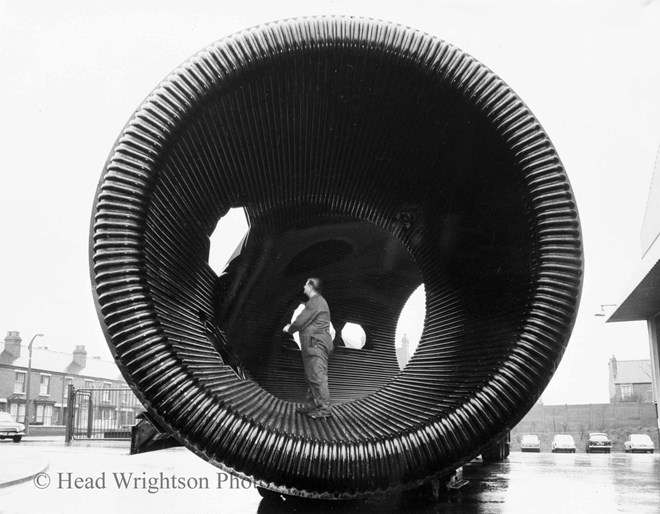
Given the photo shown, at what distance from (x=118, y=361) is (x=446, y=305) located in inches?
70.5

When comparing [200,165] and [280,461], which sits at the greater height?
[200,165]

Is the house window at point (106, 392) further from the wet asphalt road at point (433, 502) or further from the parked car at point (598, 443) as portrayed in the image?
the parked car at point (598, 443)

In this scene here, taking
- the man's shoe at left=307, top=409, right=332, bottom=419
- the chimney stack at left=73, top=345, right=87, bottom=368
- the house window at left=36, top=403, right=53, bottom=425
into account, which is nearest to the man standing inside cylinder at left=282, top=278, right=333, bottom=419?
the man's shoe at left=307, top=409, right=332, bottom=419

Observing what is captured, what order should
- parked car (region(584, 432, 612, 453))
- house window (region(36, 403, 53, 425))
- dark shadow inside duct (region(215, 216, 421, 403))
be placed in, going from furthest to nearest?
parked car (region(584, 432, 612, 453)) < house window (region(36, 403, 53, 425)) < dark shadow inside duct (region(215, 216, 421, 403))

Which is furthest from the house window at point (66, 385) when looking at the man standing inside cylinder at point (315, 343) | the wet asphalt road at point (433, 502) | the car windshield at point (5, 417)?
the man standing inside cylinder at point (315, 343)

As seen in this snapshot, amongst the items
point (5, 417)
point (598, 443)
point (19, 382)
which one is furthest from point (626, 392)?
point (5, 417)

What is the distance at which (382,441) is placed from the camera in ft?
11.4

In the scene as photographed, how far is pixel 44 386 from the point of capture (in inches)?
682

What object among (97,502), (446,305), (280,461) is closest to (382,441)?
(280,461)

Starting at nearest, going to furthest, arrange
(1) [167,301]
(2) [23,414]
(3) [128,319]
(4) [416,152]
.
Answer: (3) [128,319] < (1) [167,301] < (4) [416,152] < (2) [23,414]

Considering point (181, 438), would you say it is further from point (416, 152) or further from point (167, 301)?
point (416, 152)

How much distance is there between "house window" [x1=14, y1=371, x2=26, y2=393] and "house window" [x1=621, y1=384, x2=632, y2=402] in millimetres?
23117

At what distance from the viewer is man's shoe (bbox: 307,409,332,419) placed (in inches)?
149

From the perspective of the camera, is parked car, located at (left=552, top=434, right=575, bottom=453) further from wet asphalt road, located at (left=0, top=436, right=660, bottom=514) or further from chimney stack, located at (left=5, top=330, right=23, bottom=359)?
wet asphalt road, located at (left=0, top=436, right=660, bottom=514)
